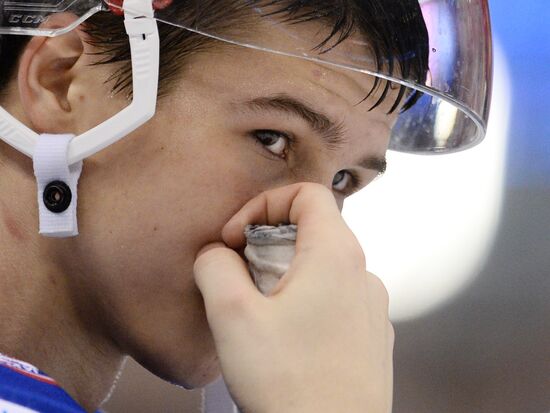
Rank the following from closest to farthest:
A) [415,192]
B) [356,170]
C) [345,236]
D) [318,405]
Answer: [318,405]
[345,236]
[356,170]
[415,192]

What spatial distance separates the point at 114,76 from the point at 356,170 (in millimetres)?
324

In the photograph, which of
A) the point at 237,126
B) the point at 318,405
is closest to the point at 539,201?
the point at 237,126

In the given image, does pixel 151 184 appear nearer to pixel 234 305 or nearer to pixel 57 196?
pixel 57 196

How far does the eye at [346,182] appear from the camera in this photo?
1.23 metres

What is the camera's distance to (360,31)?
1.07m

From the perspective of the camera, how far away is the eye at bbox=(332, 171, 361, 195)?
4.02 feet

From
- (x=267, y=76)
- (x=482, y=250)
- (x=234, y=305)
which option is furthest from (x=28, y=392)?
(x=482, y=250)

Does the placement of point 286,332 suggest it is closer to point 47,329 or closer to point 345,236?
point 345,236

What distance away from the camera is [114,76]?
41.9 inches

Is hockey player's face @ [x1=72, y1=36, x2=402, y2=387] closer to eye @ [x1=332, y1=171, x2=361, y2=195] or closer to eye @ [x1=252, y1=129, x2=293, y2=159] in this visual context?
eye @ [x1=252, y1=129, x2=293, y2=159]

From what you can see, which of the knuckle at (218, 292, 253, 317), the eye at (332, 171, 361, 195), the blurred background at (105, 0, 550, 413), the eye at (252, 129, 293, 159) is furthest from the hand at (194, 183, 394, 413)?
the blurred background at (105, 0, 550, 413)

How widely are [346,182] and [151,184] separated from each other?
30 centimetres

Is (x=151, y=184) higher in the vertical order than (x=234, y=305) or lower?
higher

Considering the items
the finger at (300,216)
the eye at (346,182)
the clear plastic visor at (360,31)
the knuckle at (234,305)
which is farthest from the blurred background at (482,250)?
the knuckle at (234,305)
